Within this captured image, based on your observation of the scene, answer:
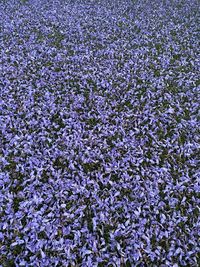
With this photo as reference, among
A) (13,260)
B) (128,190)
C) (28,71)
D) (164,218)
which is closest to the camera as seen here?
(13,260)

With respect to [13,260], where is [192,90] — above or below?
above

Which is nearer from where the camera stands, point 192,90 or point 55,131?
point 55,131

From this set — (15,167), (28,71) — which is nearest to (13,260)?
(15,167)

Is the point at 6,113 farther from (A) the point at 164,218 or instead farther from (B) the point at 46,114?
(A) the point at 164,218

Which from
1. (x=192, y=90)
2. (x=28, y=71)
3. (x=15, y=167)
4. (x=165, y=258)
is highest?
(x=28, y=71)

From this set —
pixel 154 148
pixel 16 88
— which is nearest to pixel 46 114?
pixel 16 88

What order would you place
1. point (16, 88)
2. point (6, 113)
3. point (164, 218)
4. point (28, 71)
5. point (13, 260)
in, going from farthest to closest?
point (28, 71), point (16, 88), point (6, 113), point (164, 218), point (13, 260)
